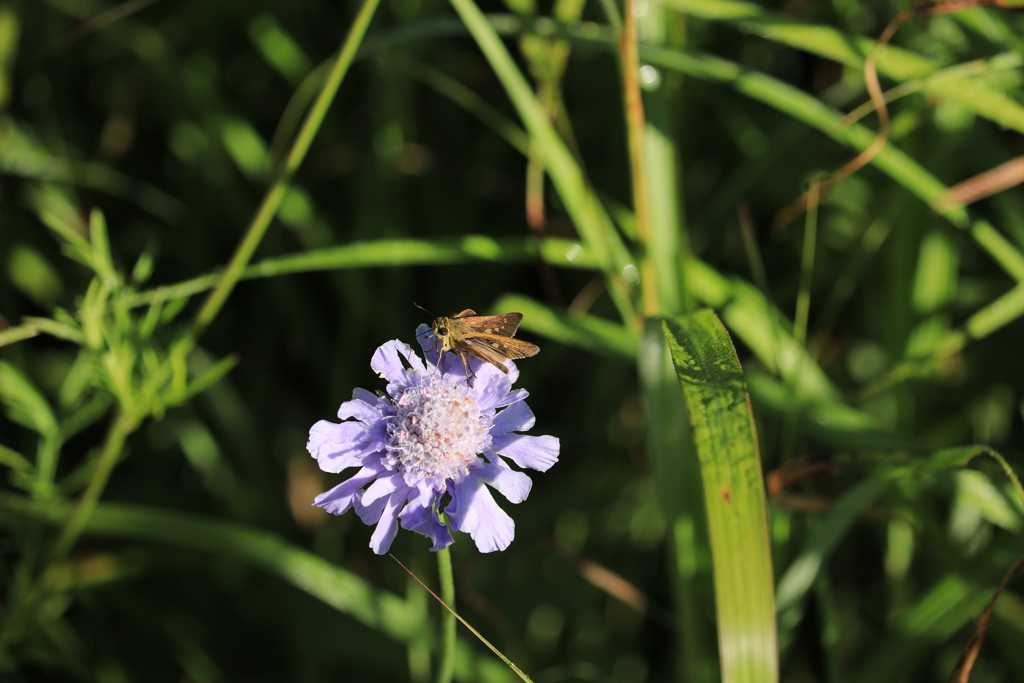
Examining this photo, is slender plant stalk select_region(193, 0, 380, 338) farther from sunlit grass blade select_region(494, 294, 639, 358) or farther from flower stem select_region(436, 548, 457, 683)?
flower stem select_region(436, 548, 457, 683)

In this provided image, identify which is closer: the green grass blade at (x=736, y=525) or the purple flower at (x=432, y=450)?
the purple flower at (x=432, y=450)

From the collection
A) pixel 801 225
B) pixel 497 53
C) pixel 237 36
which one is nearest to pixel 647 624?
pixel 801 225

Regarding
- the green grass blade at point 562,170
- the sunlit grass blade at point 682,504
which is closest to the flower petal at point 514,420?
the sunlit grass blade at point 682,504

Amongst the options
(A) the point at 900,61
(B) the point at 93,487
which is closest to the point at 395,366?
(B) the point at 93,487

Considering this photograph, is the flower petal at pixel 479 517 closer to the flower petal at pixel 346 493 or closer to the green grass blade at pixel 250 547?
the flower petal at pixel 346 493

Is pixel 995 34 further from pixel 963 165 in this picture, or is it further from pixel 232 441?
pixel 232 441

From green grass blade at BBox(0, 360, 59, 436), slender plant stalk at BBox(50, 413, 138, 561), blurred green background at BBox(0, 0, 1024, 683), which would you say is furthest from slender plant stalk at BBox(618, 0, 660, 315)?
green grass blade at BBox(0, 360, 59, 436)

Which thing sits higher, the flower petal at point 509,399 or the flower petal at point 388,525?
the flower petal at point 509,399
